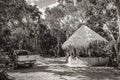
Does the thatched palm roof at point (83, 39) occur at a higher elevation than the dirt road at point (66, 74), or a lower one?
higher

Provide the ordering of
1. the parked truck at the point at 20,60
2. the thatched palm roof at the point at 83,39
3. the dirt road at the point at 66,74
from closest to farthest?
the dirt road at the point at 66,74, the parked truck at the point at 20,60, the thatched palm roof at the point at 83,39

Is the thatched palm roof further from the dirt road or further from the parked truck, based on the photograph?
the parked truck

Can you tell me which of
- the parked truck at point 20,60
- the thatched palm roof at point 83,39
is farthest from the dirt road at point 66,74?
the thatched palm roof at point 83,39

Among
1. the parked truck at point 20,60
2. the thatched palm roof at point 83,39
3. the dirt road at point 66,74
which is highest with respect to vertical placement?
the thatched palm roof at point 83,39

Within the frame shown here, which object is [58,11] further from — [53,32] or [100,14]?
[100,14]

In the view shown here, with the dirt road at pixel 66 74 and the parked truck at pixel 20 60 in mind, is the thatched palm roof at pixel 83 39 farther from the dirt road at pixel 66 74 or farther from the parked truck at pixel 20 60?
the parked truck at pixel 20 60

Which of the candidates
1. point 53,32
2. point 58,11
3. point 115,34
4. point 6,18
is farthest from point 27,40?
point 6,18

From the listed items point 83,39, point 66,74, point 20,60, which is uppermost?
point 83,39

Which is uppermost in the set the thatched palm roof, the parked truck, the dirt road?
the thatched palm roof

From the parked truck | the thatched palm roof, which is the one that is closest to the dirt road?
the parked truck

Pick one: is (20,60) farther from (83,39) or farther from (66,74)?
(83,39)

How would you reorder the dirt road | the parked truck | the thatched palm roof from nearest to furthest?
the dirt road → the parked truck → the thatched palm roof

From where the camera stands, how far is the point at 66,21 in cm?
4375

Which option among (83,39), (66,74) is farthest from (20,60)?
(83,39)
